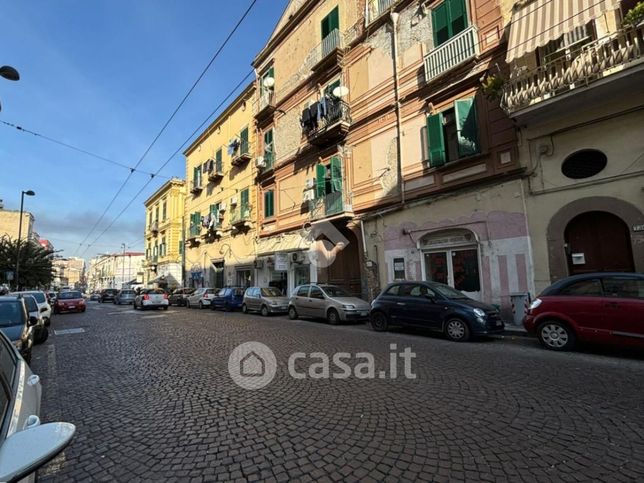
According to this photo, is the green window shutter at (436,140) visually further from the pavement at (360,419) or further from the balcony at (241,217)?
the balcony at (241,217)

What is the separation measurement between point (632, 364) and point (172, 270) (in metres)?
38.8

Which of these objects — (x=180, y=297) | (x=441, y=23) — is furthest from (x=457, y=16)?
(x=180, y=297)

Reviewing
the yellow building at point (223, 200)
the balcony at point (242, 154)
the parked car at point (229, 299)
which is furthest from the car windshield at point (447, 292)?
the balcony at point (242, 154)

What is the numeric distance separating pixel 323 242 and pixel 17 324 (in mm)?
13267

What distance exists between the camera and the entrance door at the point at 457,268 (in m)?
12.4

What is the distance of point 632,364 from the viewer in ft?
20.3

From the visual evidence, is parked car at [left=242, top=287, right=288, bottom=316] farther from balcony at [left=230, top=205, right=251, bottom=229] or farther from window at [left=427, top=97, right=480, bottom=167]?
window at [left=427, top=97, right=480, bottom=167]

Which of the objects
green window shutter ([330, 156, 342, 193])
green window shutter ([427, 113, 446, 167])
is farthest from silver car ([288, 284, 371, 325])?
green window shutter ([427, 113, 446, 167])

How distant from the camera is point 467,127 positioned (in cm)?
1252

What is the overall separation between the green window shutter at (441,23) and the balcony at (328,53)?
5237 millimetres

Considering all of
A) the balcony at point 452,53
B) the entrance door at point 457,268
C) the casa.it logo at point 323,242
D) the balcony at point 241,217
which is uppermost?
the balcony at point 452,53

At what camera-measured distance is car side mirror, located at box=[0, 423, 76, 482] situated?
153 cm

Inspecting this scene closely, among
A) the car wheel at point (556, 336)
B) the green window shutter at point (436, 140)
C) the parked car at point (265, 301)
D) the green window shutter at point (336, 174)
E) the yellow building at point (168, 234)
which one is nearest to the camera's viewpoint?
the car wheel at point (556, 336)

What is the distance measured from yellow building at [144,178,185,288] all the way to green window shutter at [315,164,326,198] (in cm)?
2444
